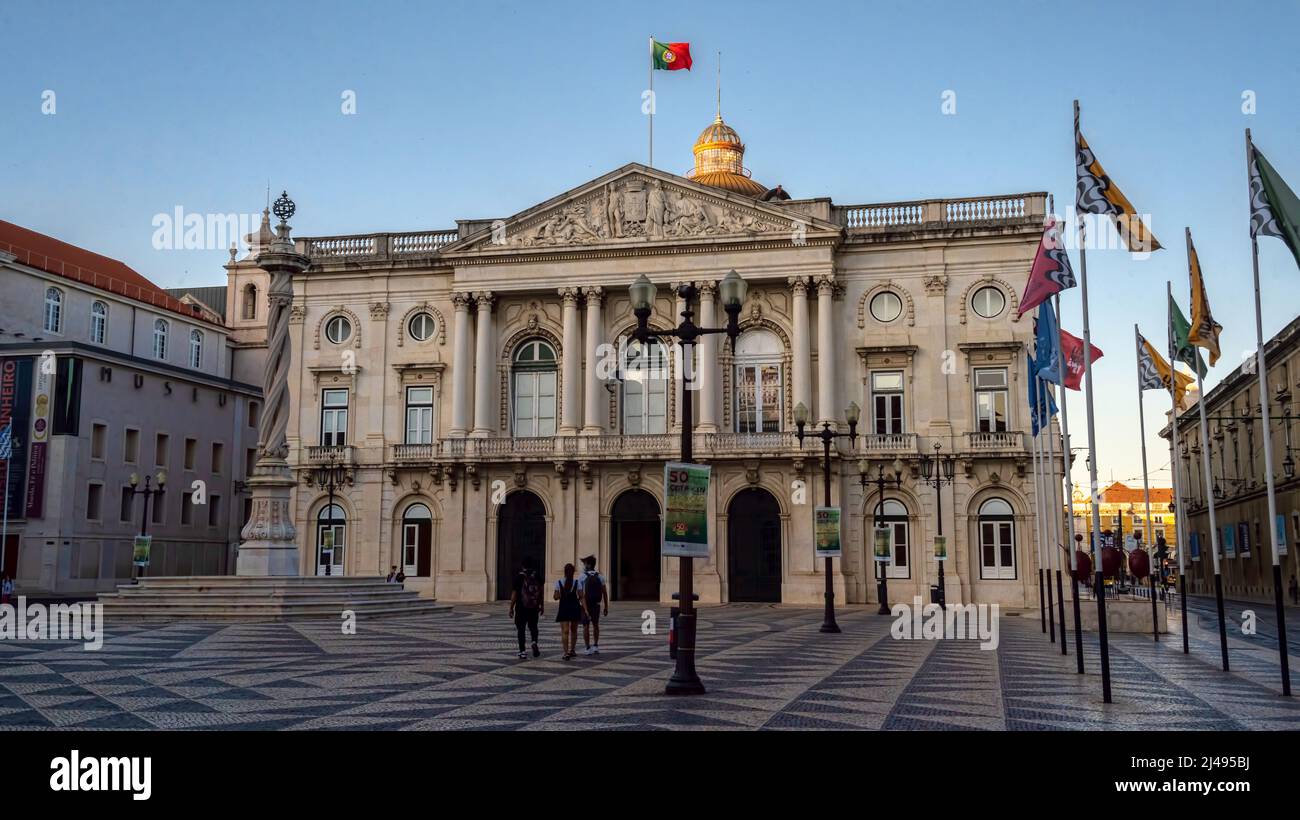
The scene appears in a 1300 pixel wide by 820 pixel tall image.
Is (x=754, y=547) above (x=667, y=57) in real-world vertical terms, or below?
below

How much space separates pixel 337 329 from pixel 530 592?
34266mm

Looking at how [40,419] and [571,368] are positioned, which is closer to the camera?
[571,368]

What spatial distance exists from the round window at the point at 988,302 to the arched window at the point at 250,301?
173 ft

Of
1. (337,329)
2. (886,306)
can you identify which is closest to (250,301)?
(337,329)

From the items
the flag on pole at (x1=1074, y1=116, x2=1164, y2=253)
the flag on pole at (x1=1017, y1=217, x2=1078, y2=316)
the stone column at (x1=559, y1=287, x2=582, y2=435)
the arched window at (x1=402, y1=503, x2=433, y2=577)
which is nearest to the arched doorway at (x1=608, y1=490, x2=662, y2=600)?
the stone column at (x1=559, y1=287, x2=582, y2=435)

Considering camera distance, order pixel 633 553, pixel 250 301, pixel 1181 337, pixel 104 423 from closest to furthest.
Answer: pixel 1181 337 < pixel 633 553 < pixel 104 423 < pixel 250 301

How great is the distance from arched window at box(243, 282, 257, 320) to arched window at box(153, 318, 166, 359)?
35.8 ft

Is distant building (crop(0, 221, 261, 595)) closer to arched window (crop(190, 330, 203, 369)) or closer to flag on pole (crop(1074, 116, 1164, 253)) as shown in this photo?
arched window (crop(190, 330, 203, 369))

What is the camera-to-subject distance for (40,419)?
178 ft

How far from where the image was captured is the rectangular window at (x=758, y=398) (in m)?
48.0

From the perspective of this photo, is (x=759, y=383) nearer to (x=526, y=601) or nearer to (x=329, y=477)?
(x=329, y=477)

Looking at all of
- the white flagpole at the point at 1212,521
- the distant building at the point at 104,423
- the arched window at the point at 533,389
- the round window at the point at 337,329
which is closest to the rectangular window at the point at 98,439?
the distant building at the point at 104,423

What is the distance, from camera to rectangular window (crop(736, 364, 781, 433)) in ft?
157
